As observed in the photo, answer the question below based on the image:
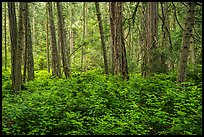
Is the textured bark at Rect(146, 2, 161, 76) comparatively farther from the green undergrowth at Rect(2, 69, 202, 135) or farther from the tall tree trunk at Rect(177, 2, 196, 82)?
the tall tree trunk at Rect(177, 2, 196, 82)

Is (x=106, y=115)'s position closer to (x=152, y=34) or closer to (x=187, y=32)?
(x=187, y=32)

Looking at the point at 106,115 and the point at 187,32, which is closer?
the point at 106,115

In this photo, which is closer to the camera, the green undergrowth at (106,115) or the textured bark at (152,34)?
the green undergrowth at (106,115)

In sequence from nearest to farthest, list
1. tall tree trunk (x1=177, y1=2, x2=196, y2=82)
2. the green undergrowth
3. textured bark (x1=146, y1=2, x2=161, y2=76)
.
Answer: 1. the green undergrowth
2. tall tree trunk (x1=177, y1=2, x2=196, y2=82)
3. textured bark (x1=146, y1=2, x2=161, y2=76)

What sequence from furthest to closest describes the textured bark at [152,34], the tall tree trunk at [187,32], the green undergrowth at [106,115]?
the textured bark at [152,34], the tall tree trunk at [187,32], the green undergrowth at [106,115]

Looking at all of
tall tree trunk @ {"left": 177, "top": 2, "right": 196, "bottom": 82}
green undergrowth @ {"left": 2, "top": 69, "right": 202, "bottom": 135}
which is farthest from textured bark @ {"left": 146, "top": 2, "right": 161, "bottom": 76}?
tall tree trunk @ {"left": 177, "top": 2, "right": 196, "bottom": 82}

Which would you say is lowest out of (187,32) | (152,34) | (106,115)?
(106,115)

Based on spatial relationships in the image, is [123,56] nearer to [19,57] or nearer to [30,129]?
[19,57]

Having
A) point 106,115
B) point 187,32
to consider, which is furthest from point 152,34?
point 106,115

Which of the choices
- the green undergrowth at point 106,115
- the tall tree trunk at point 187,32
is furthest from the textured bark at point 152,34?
the tall tree trunk at point 187,32

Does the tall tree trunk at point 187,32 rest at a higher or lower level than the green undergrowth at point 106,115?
higher

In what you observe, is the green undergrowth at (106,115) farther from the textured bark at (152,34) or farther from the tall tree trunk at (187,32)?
the textured bark at (152,34)

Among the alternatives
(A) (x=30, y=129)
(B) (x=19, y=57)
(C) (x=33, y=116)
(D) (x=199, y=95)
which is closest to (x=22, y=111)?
(C) (x=33, y=116)

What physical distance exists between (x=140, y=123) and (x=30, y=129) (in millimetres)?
2494
